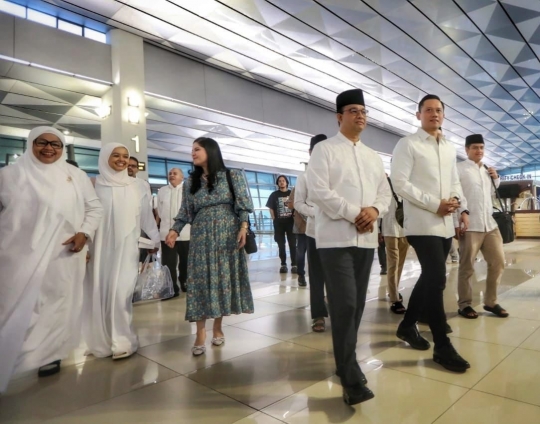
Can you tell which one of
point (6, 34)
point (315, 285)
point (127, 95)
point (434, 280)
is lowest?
point (315, 285)

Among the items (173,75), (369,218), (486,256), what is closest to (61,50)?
(173,75)

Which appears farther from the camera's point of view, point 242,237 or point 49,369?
point 242,237

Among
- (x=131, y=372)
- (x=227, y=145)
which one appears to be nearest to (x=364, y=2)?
(x=131, y=372)

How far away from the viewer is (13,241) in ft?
6.97

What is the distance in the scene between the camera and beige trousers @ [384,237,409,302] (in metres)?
3.47

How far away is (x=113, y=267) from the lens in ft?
8.37

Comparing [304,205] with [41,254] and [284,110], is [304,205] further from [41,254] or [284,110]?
[284,110]

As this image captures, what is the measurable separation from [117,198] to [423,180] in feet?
6.83

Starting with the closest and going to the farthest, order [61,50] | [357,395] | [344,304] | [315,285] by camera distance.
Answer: [357,395] < [344,304] < [315,285] < [61,50]

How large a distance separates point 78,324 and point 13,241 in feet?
2.22

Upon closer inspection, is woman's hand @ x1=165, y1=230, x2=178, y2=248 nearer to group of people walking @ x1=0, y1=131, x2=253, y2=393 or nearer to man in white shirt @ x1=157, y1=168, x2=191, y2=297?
group of people walking @ x1=0, y1=131, x2=253, y2=393

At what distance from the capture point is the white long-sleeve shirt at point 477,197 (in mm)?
3002

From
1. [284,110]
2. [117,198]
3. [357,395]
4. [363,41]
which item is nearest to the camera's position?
[357,395]

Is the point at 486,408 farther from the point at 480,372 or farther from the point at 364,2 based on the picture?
the point at 364,2
